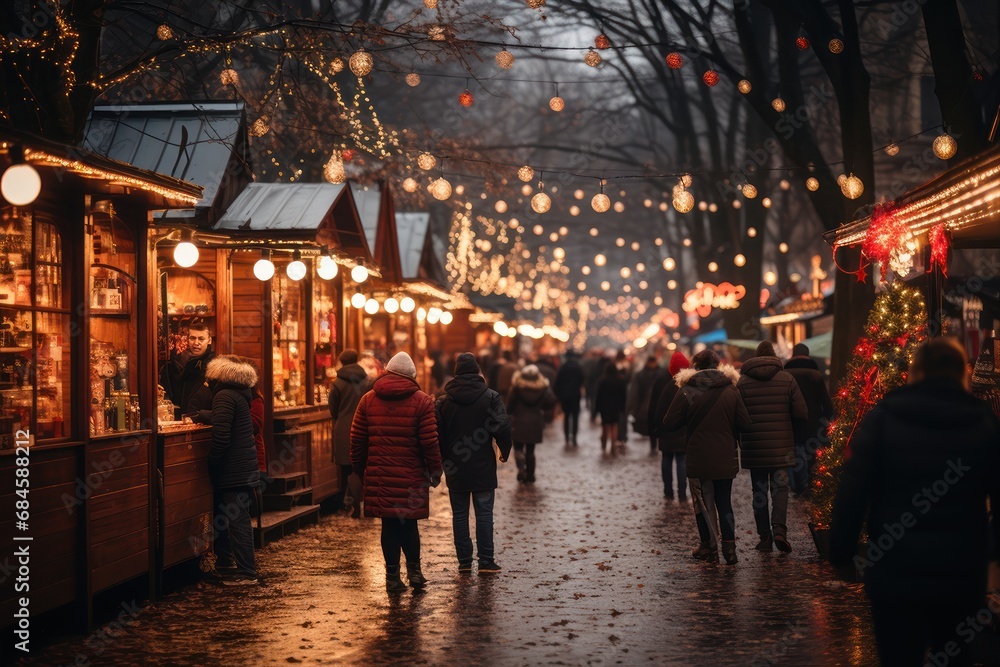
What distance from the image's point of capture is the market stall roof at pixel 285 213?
49.5ft

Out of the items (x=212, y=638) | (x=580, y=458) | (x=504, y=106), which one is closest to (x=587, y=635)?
(x=212, y=638)

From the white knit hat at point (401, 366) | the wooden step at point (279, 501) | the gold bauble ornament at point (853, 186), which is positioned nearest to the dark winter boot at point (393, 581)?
the white knit hat at point (401, 366)

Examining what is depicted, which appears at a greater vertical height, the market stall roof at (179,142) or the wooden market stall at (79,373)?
the market stall roof at (179,142)

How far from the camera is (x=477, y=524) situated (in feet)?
38.3

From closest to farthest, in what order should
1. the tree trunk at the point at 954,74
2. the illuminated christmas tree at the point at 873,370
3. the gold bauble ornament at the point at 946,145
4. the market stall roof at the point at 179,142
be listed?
the illuminated christmas tree at the point at 873,370
the gold bauble ornament at the point at 946,145
the tree trunk at the point at 954,74
the market stall roof at the point at 179,142

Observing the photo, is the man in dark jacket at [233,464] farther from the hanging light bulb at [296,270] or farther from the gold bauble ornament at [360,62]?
the hanging light bulb at [296,270]

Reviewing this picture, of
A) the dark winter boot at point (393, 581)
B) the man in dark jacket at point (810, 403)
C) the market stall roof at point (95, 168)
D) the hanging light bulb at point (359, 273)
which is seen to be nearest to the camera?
the market stall roof at point (95, 168)

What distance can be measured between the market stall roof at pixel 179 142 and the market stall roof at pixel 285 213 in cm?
27

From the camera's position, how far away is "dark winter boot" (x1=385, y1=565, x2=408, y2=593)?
10.5m

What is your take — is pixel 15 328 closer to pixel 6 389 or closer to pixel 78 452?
pixel 6 389

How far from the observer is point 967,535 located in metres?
5.13

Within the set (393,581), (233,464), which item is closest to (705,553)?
(393,581)

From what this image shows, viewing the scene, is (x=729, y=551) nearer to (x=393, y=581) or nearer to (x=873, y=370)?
(x=873, y=370)

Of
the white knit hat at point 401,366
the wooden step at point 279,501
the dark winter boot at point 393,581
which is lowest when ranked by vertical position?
the dark winter boot at point 393,581
